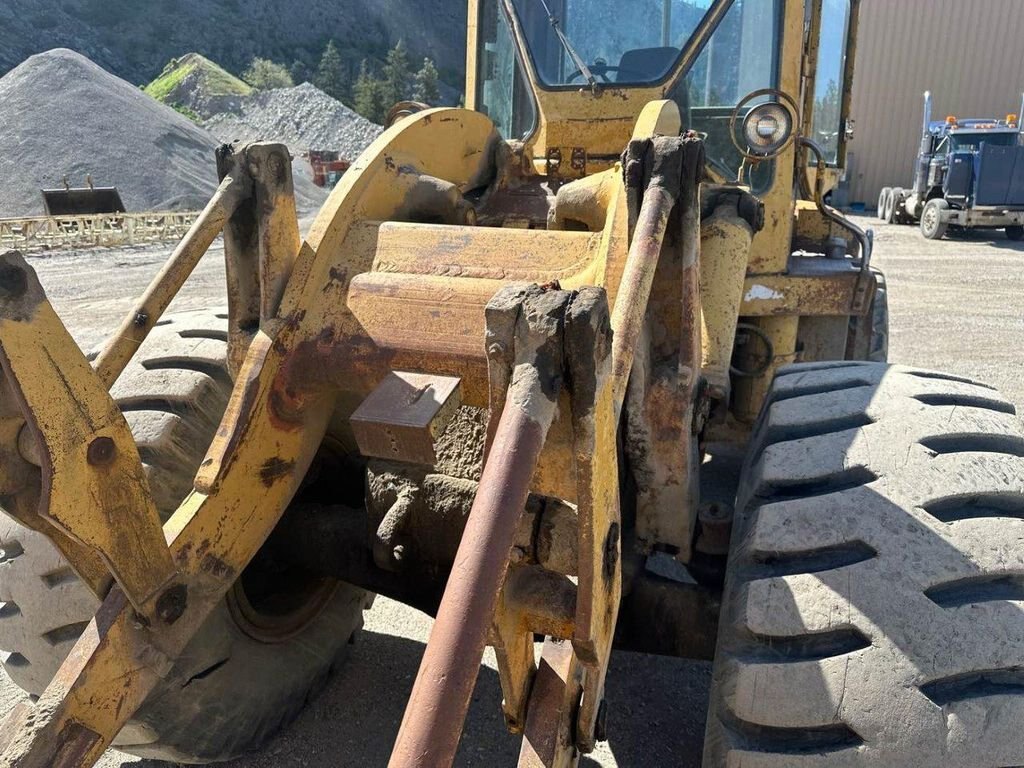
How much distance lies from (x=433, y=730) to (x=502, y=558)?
0.25 meters

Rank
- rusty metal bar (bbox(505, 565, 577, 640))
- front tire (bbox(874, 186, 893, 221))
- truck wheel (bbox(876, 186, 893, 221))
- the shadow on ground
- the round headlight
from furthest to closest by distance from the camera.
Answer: front tire (bbox(874, 186, 893, 221)) → truck wheel (bbox(876, 186, 893, 221)) → the round headlight → the shadow on ground → rusty metal bar (bbox(505, 565, 577, 640))

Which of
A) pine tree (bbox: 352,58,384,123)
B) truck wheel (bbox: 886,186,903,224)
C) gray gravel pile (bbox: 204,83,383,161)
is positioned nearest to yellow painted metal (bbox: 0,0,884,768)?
truck wheel (bbox: 886,186,903,224)

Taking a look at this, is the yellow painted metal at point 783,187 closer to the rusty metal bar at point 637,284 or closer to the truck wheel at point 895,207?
the rusty metal bar at point 637,284

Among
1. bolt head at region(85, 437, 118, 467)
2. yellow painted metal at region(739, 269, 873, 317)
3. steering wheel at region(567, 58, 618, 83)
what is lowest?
yellow painted metal at region(739, 269, 873, 317)

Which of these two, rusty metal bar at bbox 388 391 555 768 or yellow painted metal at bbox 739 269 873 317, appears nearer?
rusty metal bar at bbox 388 391 555 768

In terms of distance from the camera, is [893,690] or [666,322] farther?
[666,322]

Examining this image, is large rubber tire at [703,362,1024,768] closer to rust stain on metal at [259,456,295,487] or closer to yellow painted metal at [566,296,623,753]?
yellow painted metal at [566,296,623,753]

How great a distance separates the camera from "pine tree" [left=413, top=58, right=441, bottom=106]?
5253cm

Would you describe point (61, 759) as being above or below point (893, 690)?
below

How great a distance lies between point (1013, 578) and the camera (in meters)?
1.77

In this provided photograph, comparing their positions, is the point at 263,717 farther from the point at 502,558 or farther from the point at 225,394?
the point at 502,558

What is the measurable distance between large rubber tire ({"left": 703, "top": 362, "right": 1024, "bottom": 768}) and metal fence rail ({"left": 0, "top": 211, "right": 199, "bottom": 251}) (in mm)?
14671

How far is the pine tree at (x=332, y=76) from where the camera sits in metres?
56.7

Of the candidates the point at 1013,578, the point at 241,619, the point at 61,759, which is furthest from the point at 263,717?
the point at 1013,578
